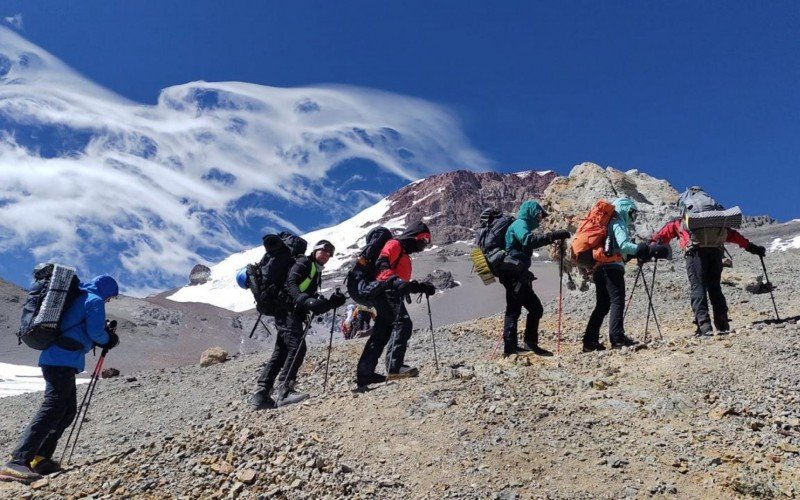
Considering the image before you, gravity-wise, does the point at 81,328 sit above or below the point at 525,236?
below

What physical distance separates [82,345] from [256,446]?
8.01 feet

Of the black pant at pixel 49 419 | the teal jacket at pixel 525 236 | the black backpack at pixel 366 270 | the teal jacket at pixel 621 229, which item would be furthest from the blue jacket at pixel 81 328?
the teal jacket at pixel 621 229

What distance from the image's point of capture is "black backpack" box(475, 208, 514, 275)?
8.98 meters

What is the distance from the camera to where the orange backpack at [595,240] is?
29.5ft

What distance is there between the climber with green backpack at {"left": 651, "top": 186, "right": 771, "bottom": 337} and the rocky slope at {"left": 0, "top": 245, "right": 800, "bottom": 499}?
2.05 feet

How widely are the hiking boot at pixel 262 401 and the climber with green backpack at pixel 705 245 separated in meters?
6.00

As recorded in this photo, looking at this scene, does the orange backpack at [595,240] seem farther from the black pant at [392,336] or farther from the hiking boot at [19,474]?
the hiking boot at [19,474]

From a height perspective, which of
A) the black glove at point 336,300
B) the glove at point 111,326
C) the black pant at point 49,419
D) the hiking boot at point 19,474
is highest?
the black glove at point 336,300

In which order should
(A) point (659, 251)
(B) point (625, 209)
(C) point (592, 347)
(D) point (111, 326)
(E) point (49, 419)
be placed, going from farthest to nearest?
(C) point (592, 347) → (B) point (625, 209) → (A) point (659, 251) → (D) point (111, 326) → (E) point (49, 419)

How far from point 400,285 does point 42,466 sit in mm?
4534

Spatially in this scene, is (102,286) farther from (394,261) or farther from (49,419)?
(394,261)

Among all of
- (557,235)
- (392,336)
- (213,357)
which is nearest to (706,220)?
(557,235)

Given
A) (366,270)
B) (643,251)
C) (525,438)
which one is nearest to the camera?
(525,438)

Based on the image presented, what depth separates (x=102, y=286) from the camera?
7.55m
